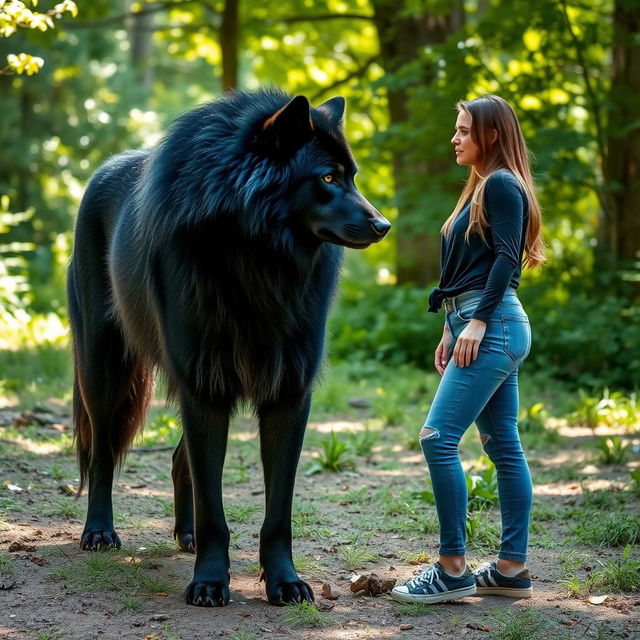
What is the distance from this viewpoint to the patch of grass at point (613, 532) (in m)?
4.72

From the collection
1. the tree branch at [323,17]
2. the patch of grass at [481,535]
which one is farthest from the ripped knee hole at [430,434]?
the tree branch at [323,17]

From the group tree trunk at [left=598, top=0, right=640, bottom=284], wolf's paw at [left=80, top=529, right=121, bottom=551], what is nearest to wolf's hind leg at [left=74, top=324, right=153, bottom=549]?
wolf's paw at [left=80, top=529, right=121, bottom=551]

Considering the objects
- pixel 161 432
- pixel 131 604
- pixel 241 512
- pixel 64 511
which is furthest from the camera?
pixel 161 432

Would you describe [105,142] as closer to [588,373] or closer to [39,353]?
[39,353]

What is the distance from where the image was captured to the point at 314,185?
3.69 metres

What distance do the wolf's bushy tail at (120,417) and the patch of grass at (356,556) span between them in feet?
4.43

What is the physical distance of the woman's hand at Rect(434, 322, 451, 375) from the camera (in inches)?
156

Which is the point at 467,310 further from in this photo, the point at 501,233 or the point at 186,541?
the point at 186,541

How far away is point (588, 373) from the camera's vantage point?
9.22 m

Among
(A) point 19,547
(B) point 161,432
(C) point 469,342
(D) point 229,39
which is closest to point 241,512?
(A) point 19,547

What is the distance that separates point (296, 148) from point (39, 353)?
667cm

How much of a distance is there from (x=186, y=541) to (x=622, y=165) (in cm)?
755

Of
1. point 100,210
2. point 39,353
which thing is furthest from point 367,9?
point 100,210

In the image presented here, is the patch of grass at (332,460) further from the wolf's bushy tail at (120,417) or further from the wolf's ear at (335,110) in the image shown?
the wolf's ear at (335,110)
